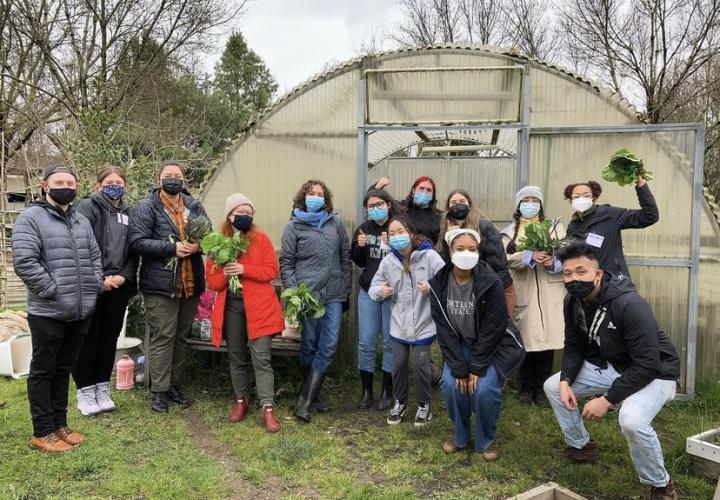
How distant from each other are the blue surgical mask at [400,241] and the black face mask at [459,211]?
0.46 m

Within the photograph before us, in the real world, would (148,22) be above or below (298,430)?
above

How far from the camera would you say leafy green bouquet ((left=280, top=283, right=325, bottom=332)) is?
4.53 m

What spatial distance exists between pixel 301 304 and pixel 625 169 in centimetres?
287

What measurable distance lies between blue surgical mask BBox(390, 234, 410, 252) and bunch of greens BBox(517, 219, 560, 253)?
97cm

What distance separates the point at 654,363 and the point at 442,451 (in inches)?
64.7

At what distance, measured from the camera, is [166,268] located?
15.1ft

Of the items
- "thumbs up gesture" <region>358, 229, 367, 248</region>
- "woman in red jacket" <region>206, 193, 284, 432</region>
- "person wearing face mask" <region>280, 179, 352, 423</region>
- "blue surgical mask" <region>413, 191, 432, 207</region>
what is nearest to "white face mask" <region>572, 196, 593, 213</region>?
"blue surgical mask" <region>413, 191, 432, 207</region>

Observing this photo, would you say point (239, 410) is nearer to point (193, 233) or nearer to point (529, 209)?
point (193, 233)

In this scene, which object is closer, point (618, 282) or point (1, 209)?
point (618, 282)

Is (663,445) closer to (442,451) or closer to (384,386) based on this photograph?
(442,451)

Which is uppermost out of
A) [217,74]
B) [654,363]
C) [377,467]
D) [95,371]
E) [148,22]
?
[217,74]

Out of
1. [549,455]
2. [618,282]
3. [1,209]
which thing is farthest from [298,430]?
[1,209]

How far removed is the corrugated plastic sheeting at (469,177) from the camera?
782 cm

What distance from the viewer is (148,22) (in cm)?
1602
